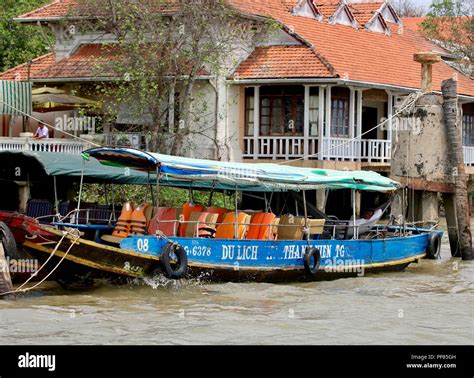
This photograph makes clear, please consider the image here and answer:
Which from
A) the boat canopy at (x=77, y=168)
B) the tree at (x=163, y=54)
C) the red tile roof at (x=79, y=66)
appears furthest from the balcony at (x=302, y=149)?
the boat canopy at (x=77, y=168)

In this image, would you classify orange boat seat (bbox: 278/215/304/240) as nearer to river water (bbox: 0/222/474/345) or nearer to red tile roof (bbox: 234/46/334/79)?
river water (bbox: 0/222/474/345)

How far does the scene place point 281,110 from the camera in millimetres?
28969

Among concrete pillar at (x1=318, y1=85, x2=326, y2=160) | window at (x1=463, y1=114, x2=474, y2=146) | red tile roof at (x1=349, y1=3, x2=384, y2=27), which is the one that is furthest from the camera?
window at (x1=463, y1=114, x2=474, y2=146)

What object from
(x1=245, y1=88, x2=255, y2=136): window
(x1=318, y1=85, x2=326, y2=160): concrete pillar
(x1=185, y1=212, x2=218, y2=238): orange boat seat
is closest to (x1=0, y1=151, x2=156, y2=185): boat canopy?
(x1=185, y1=212, x2=218, y2=238): orange boat seat

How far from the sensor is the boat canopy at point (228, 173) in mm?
16750

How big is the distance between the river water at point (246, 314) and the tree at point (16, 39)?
1885 cm

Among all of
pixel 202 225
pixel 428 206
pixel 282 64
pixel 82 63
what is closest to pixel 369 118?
pixel 282 64

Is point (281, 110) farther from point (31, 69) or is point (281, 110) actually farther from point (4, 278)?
point (4, 278)

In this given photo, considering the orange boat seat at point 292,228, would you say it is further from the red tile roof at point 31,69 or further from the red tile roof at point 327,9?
the red tile roof at point 327,9

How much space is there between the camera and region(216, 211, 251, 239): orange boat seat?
1802cm

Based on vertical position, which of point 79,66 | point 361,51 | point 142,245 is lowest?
point 142,245

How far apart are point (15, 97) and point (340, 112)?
8.64m

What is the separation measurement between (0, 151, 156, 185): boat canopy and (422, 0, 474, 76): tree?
20.7m
